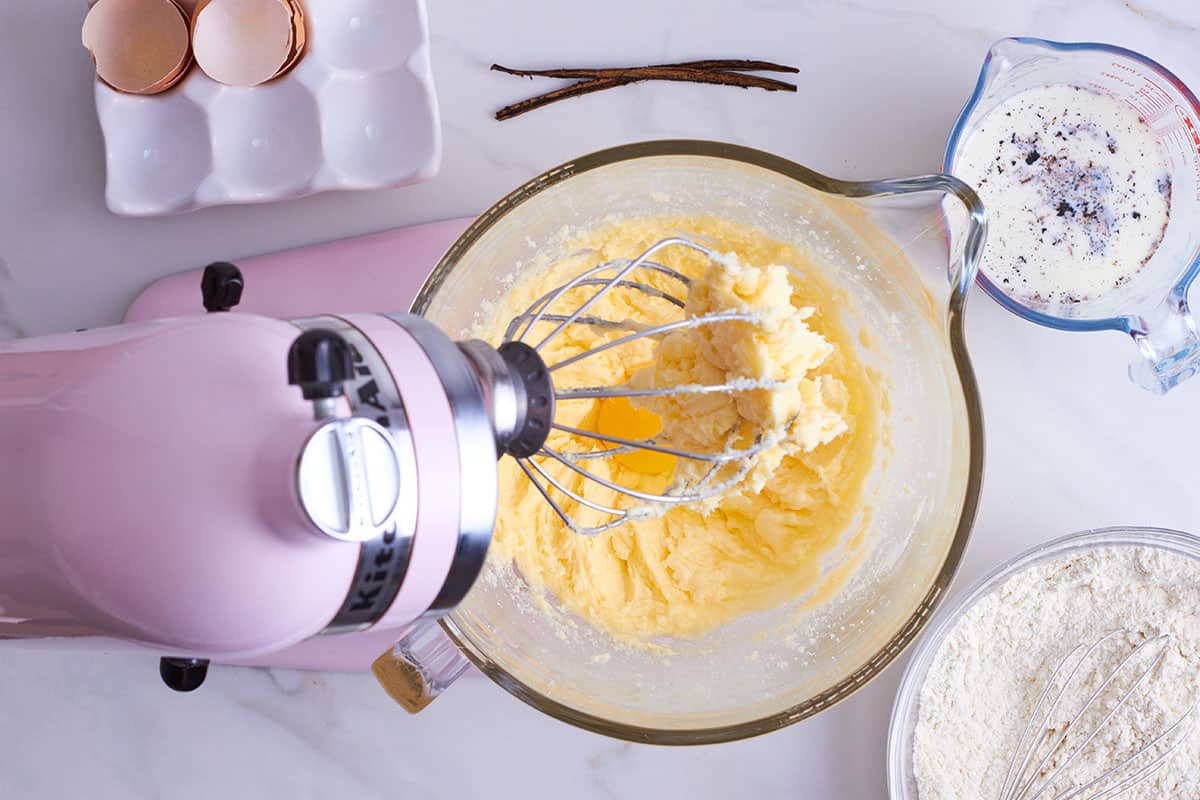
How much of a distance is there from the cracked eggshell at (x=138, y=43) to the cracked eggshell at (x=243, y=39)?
0.02 meters

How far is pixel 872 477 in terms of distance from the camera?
86cm

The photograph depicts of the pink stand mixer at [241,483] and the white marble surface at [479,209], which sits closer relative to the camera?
the pink stand mixer at [241,483]

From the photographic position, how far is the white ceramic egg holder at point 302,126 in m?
1.02

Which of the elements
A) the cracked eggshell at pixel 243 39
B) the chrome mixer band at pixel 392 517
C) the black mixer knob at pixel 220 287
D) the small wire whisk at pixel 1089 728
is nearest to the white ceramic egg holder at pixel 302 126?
the cracked eggshell at pixel 243 39

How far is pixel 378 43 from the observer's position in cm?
103

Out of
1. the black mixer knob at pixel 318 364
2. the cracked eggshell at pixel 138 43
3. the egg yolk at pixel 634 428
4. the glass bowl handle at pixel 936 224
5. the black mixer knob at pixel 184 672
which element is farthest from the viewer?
the cracked eggshell at pixel 138 43

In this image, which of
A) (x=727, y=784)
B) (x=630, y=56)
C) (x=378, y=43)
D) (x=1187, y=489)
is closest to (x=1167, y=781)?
(x=1187, y=489)

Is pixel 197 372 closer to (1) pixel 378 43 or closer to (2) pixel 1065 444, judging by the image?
(1) pixel 378 43

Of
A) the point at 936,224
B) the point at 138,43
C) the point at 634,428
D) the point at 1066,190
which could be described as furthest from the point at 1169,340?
the point at 138,43

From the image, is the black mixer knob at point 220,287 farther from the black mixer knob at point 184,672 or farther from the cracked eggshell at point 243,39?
the cracked eggshell at point 243,39

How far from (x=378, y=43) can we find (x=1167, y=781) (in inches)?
42.3

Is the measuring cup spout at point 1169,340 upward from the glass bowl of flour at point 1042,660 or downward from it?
upward

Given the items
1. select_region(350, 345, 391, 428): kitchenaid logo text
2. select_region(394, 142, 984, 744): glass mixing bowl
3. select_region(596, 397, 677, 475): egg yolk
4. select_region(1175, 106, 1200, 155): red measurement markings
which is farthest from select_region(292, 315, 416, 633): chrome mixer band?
select_region(1175, 106, 1200, 155): red measurement markings

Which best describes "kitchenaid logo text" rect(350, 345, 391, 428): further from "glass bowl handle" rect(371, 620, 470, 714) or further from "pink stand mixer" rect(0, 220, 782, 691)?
"glass bowl handle" rect(371, 620, 470, 714)
